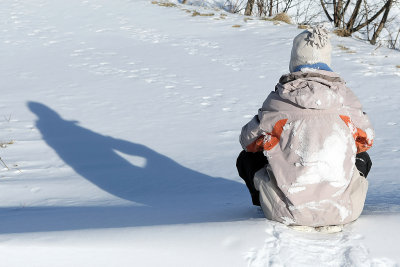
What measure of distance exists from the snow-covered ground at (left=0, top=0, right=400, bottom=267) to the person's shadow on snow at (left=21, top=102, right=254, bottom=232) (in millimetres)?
A: 15

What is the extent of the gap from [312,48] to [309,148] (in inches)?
18.2

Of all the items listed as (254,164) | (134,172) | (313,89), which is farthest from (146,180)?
(313,89)

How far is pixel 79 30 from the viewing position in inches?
382

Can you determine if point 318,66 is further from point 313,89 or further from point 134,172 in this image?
point 134,172

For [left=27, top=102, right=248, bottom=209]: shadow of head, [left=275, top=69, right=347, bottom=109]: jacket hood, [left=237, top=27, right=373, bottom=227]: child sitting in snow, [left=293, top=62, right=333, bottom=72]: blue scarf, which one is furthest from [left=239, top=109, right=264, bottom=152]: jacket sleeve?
[left=27, top=102, right=248, bottom=209]: shadow of head

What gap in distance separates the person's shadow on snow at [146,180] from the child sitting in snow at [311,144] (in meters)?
0.49

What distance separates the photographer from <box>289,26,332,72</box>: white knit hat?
244cm

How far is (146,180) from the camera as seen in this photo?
4082 millimetres

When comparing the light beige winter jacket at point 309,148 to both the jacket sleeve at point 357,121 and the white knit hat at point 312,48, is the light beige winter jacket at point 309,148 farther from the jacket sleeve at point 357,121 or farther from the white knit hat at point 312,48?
the white knit hat at point 312,48

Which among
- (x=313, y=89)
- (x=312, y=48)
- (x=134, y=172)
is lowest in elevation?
(x=134, y=172)

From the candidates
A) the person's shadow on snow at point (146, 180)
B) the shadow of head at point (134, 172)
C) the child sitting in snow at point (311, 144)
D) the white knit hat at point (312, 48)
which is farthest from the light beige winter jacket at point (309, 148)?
the shadow of head at point (134, 172)

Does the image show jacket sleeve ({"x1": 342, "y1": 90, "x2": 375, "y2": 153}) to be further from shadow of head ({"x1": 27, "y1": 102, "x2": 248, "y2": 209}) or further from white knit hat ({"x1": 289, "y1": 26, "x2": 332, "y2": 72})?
shadow of head ({"x1": 27, "y1": 102, "x2": 248, "y2": 209})

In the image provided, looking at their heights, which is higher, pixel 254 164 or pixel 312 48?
pixel 312 48

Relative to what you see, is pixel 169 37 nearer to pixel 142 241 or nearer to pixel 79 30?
pixel 79 30
